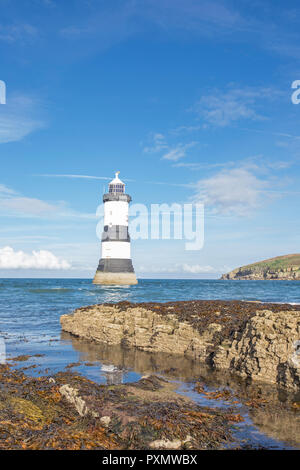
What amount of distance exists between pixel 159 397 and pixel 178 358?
512cm

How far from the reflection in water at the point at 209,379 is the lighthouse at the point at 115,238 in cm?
3542

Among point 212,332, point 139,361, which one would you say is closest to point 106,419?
point 139,361

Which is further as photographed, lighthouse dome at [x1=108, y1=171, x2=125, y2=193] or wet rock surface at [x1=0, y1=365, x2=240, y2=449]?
lighthouse dome at [x1=108, y1=171, x2=125, y2=193]

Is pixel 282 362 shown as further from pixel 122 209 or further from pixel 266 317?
pixel 122 209

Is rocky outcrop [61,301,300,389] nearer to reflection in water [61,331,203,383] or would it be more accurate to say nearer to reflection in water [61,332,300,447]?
reflection in water [61,332,300,447]

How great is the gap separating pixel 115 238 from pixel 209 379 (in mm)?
41698

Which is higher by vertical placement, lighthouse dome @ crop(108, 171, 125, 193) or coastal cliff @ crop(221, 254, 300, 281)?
lighthouse dome @ crop(108, 171, 125, 193)

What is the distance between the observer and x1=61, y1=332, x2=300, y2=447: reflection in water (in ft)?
23.1

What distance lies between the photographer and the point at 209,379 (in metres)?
10.4

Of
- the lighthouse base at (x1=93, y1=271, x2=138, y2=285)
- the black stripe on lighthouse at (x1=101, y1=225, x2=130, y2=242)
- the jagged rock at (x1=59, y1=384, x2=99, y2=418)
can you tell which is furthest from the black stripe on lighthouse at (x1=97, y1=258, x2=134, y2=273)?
the jagged rock at (x1=59, y1=384, x2=99, y2=418)

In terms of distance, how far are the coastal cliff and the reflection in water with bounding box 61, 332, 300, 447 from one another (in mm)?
153266

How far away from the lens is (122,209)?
168 feet

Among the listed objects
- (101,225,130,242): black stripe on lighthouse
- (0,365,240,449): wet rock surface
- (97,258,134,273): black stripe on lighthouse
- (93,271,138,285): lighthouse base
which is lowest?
(0,365,240,449): wet rock surface

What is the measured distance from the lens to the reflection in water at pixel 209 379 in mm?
7035
